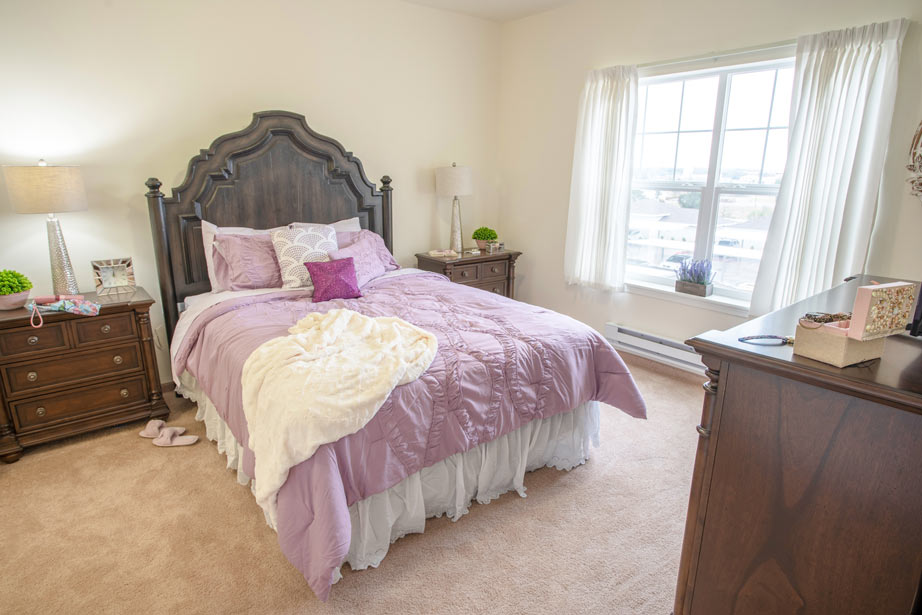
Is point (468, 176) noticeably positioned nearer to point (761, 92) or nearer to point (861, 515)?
point (761, 92)

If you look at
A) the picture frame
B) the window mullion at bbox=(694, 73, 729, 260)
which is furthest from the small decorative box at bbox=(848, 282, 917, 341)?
the picture frame

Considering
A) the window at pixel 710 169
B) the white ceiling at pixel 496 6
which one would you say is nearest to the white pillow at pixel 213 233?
the white ceiling at pixel 496 6

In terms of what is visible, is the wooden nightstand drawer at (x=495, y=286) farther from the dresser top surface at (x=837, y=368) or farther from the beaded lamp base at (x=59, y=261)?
the dresser top surface at (x=837, y=368)

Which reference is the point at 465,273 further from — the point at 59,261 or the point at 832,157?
the point at 59,261

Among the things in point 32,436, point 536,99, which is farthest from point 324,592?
point 536,99

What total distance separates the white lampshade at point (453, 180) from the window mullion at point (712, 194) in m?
1.79

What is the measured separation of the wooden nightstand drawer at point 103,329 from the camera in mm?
2684

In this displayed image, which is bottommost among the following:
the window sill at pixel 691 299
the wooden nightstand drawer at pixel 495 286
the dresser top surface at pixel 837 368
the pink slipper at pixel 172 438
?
the pink slipper at pixel 172 438

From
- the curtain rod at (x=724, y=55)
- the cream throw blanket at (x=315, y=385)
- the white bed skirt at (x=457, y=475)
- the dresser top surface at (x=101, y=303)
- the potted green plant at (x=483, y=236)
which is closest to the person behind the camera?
the cream throw blanket at (x=315, y=385)

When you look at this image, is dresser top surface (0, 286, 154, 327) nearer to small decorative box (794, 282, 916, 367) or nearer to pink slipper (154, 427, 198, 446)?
pink slipper (154, 427, 198, 446)

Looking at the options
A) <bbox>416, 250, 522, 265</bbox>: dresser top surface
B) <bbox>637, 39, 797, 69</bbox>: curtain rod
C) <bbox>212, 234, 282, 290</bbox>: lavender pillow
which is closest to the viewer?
<bbox>637, 39, 797, 69</bbox>: curtain rod

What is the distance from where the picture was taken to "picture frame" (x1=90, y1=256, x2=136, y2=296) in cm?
299

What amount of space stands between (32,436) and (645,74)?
4324 mm

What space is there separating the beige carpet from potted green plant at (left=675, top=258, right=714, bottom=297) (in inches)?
50.7
